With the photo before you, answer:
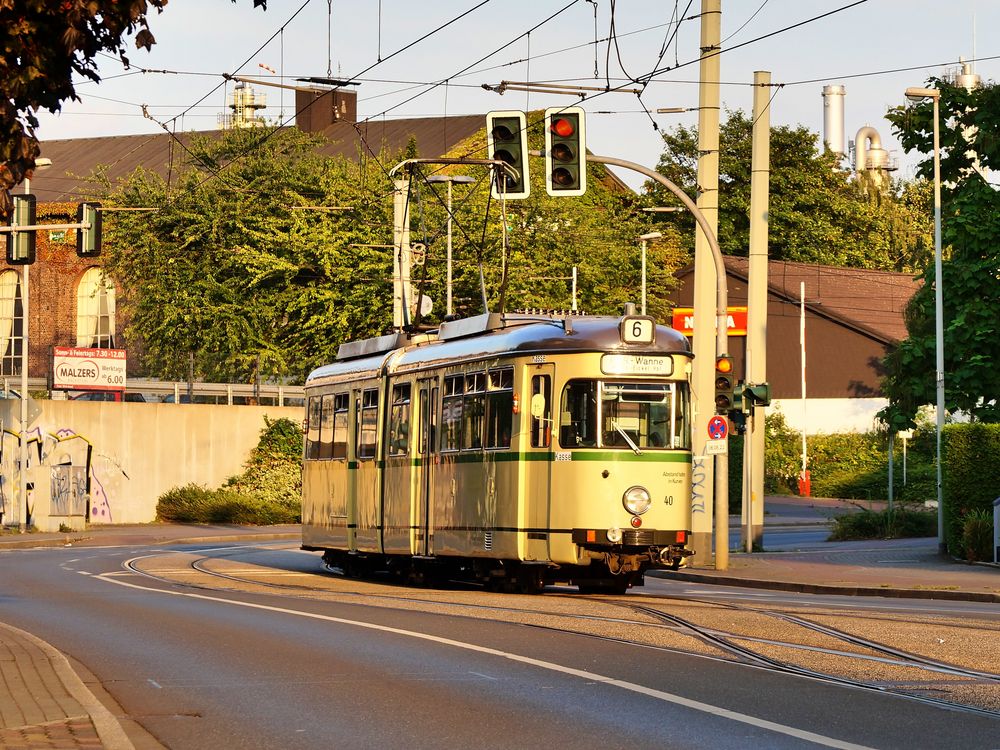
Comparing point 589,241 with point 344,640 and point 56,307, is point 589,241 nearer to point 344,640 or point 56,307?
point 56,307

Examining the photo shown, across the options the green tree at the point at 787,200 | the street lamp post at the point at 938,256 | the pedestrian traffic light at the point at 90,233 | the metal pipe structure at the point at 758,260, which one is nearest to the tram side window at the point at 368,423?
the pedestrian traffic light at the point at 90,233

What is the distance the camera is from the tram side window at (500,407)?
21.5 meters

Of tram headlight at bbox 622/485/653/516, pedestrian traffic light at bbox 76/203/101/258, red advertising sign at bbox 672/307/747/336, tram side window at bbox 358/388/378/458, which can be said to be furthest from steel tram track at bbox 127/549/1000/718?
red advertising sign at bbox 672/307/747/336

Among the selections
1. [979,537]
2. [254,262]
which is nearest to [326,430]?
[979,537]

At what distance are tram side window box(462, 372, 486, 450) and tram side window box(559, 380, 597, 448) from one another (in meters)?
1.51

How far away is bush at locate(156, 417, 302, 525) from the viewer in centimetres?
5088

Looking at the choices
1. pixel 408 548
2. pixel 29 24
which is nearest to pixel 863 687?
pixel 29 24

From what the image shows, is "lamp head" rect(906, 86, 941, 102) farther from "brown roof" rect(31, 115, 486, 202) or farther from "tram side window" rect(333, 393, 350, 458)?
"brown roof" rect(31, 115, 486, 202)

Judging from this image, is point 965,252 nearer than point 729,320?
Yes

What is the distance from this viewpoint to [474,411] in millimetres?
22375

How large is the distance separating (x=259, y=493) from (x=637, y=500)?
32.8 meters

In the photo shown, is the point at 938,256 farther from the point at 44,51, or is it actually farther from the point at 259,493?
the point at 44,51

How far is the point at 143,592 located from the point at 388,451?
4.11 m

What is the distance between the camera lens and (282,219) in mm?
55312
